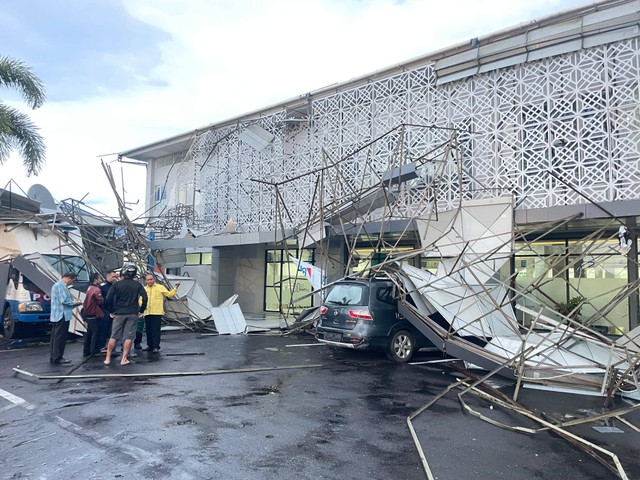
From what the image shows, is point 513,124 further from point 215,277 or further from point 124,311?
point 215,277

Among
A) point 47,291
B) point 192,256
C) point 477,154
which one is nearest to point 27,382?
point 47,291

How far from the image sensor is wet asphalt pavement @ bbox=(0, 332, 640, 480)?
161 inches

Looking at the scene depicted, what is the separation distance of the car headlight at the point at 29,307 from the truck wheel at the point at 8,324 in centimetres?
Result: 51

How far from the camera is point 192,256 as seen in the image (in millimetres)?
21875

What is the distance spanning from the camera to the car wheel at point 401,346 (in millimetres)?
9211

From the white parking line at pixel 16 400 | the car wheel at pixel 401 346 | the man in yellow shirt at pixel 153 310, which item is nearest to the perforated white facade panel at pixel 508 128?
the car wheel at pixel 401 346

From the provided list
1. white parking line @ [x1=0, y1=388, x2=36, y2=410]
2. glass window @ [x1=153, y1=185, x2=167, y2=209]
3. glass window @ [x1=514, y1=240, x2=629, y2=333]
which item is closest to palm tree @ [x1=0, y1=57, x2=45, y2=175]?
glass window @ [x1=153, y1=185, x2=167, y2=209]

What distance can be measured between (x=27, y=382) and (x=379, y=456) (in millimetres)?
5650

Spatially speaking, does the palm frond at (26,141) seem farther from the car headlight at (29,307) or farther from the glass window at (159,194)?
the car headlight at (29,307)

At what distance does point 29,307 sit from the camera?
11.2 m

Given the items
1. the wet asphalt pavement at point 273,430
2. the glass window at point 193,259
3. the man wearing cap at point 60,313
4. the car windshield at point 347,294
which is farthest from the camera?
the glass window at point 193,259

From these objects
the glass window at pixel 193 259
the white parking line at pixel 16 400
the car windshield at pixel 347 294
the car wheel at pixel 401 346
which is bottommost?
the white parking line at pixel 16 400

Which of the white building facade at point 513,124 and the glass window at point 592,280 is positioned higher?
the white building facade at point 513,124

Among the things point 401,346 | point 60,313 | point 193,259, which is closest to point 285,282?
point 193,259
